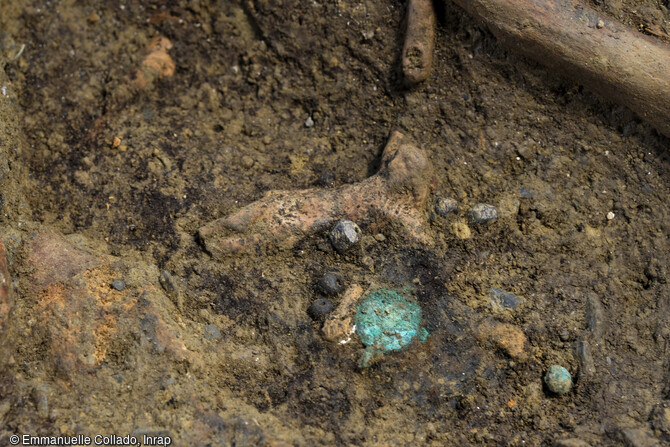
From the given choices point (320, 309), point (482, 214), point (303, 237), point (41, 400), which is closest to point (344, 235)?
point (303, 237)

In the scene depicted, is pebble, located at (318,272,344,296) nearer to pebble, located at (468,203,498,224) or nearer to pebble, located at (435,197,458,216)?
pebble, located at (435,197,458,216)

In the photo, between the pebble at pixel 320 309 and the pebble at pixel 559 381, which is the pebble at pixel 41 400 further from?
the pebble at pixel 559 381

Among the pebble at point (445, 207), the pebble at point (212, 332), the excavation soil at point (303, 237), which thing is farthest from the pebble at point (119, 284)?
the pebble at point (445, 207)

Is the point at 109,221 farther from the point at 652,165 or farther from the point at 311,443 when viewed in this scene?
the point at 652,165

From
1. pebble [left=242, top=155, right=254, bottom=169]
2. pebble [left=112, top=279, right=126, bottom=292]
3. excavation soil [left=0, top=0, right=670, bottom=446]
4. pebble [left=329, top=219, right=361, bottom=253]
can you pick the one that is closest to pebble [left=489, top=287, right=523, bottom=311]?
excavation soil [left=0, top=0, right=670, bottom=446]

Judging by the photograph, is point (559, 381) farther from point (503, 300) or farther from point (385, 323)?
point (385, 323)

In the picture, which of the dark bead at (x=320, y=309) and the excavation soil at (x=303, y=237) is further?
the dark bead at (x=320, y=309)

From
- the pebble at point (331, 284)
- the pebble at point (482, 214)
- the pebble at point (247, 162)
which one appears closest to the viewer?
the pebble at point (331, 284)

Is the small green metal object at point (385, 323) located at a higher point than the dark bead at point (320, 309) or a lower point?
higher
